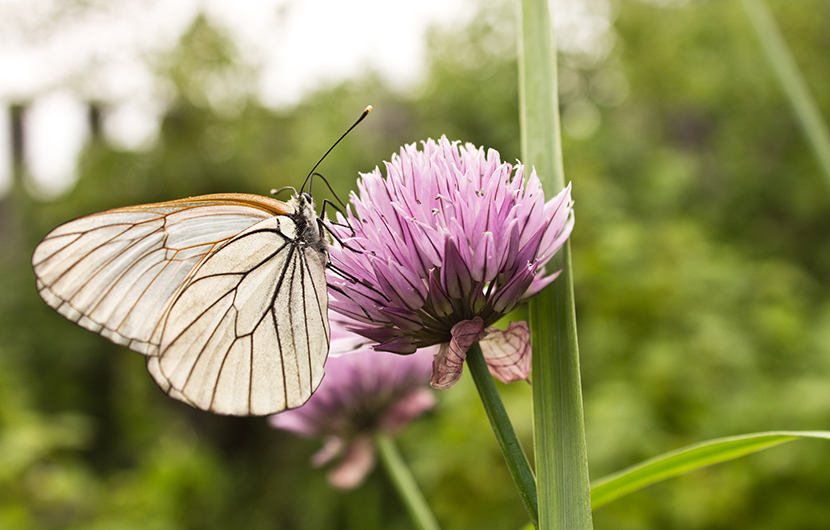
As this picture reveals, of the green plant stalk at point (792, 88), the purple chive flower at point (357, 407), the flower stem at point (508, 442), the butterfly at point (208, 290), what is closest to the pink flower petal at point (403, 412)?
the purple chive flower at point (357, 407)

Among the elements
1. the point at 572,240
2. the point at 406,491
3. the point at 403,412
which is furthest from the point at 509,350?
the point at 572,240

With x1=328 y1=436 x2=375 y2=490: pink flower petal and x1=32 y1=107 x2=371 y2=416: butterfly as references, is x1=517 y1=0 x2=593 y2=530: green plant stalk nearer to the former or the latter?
x1=32 y1=107 x2=371 y2=416: butterfly

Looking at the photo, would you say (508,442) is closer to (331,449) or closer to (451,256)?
(451,256)

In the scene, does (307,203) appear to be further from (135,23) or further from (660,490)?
(135,23)

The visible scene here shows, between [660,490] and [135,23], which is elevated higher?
[135,23]

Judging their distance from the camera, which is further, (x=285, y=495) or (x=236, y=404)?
(x=285, y=495)

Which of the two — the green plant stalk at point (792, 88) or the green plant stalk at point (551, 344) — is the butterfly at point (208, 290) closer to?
the green plant stalk at point (551, 344)

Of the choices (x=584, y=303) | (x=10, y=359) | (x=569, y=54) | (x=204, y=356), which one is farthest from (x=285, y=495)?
(x=569, y=54)
